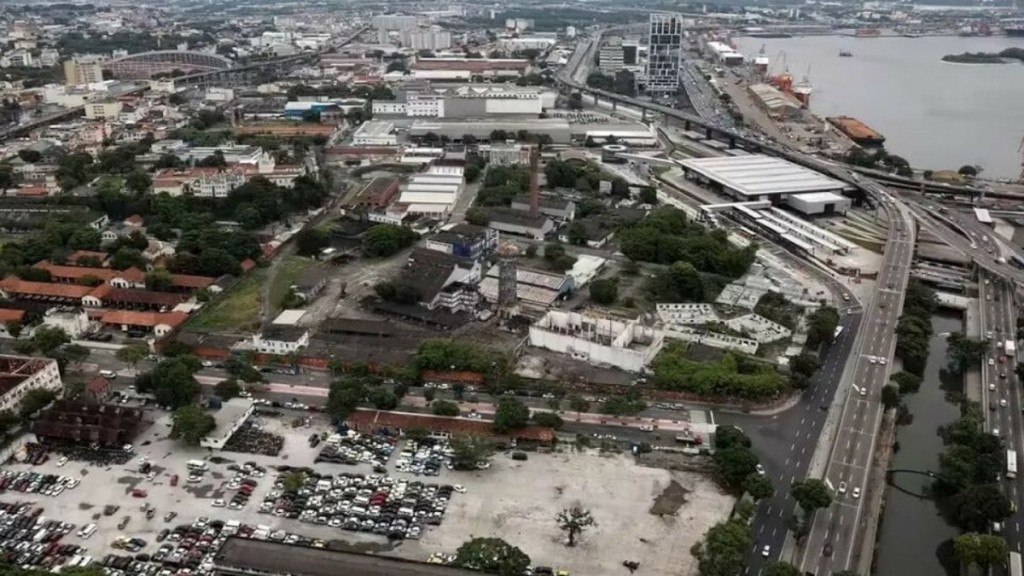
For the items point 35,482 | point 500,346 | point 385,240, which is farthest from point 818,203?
point 35,482

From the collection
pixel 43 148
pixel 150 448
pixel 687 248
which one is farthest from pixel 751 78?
pixel 150 448

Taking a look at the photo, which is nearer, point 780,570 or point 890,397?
point 780,570

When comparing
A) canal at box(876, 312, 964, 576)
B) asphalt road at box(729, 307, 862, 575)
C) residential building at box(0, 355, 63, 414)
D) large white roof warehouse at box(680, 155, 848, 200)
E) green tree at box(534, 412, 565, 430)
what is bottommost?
canal at box(876, 312, 964, 576)

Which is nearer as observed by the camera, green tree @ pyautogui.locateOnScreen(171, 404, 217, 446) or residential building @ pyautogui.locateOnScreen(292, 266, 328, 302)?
green tree @ pyautogui.locateOnScreen(171, 404, 217, 446)

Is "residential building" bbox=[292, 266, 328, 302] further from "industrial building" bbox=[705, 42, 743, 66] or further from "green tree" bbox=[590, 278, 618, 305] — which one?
"industrial building" bbox=[705, 42, 743, 66]

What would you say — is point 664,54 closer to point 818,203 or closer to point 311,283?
point 818,203

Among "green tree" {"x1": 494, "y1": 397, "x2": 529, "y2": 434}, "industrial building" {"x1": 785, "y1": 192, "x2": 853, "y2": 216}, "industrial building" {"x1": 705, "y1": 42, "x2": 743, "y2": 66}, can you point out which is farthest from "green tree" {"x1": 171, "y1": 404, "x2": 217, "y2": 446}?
"industrial building" {"x1": 705, "y1": 42, "x2": 743, "y2": 66}

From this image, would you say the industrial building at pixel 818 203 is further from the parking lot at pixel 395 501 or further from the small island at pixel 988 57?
the small island at pixel 988 57
